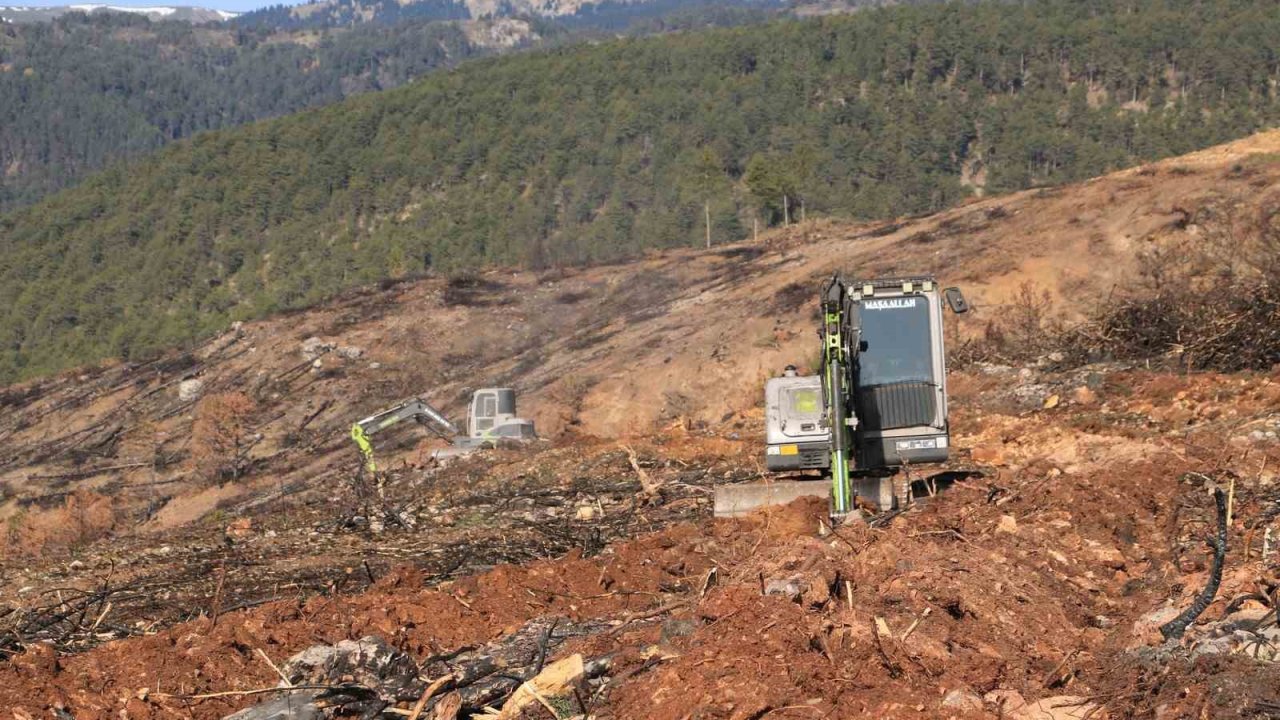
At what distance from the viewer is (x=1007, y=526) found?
43.8ft

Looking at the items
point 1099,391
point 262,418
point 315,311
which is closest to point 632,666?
point 1099,391

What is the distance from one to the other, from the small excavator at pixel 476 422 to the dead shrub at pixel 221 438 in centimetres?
1295

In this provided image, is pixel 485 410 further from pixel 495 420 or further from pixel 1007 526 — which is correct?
pixel 1007 526

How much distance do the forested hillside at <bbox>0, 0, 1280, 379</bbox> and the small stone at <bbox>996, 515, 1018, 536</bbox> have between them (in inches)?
3208

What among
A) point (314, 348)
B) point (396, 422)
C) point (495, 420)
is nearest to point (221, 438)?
point (314, 348)

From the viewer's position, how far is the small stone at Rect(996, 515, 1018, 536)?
13.2 meters

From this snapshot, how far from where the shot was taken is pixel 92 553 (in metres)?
21.0

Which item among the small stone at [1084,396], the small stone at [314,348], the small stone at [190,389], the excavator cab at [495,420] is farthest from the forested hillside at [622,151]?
the small stone at [1084,396]

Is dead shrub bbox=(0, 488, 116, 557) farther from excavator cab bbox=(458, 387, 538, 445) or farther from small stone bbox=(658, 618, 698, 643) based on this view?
small stone bbox=(658, 618, 698, 643)

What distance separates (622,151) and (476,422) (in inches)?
4039

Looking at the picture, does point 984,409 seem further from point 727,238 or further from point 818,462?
point 727,238

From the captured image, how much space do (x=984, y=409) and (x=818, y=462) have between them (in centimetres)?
977

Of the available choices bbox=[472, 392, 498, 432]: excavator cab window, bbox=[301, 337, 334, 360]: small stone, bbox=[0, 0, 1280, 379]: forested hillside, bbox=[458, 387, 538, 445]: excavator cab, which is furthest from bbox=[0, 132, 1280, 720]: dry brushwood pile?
bbox=[0, 0, 1280, 379]: forested hillside

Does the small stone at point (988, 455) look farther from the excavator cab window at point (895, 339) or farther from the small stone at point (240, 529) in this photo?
the small stone at point (240, 529)
